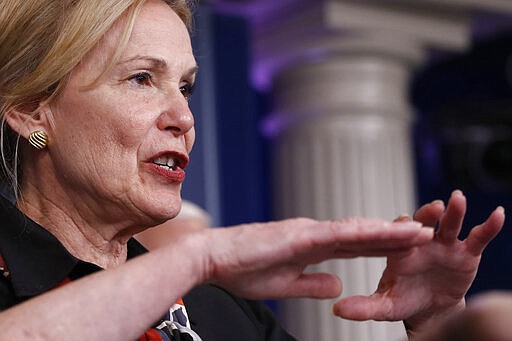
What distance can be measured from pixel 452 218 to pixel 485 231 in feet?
0.20

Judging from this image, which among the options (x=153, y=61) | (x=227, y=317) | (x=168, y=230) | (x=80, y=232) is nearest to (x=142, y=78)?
(x=153, y=61)

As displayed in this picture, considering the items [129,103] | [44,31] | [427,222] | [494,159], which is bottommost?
[494,159]

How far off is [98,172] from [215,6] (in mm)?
2664

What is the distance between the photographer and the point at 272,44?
414 cm

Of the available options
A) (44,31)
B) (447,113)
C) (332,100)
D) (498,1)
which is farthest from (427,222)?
(447,113)

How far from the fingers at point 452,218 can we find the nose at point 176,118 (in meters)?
0.44

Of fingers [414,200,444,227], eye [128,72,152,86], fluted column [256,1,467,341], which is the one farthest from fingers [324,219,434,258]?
fluted column [256,1,467,341]

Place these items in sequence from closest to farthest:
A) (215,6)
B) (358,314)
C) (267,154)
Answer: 1. (358,314)
2. (215,6)
3. (267,154)

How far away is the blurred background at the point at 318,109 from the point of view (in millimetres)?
3791

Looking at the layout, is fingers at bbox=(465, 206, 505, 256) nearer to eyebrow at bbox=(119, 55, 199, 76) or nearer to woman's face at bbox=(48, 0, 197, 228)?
woman's face at bbox=(48, 0, 197, 228)

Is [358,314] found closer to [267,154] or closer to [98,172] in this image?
[98,172]

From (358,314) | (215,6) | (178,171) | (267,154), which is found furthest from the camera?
(267,154)

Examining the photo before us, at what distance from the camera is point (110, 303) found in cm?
100

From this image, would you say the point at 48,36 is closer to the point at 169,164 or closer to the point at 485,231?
the point at 169,164
